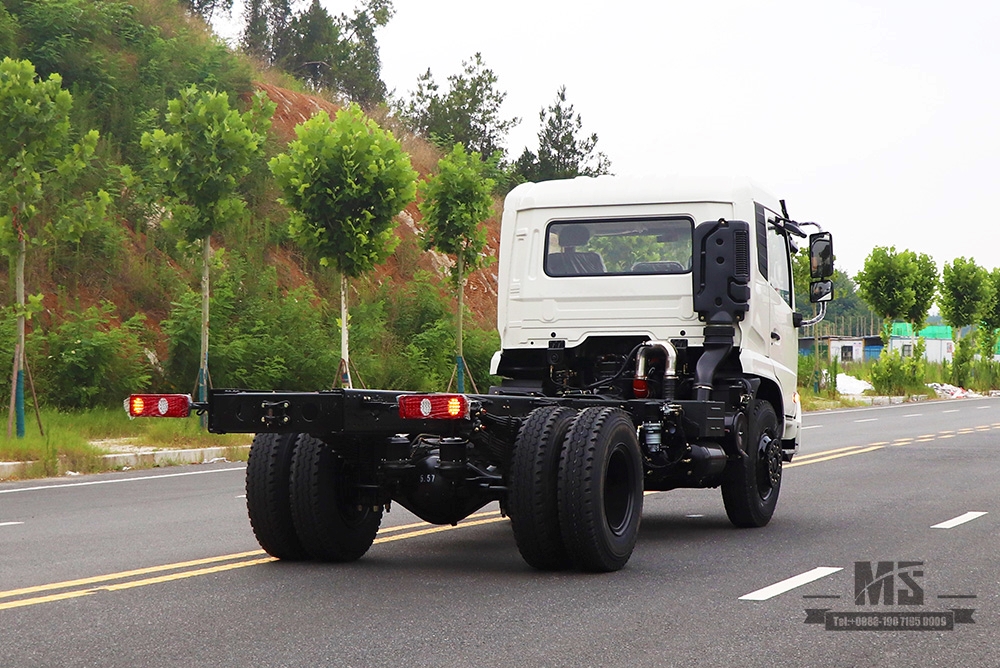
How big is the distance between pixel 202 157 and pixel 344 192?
295cm

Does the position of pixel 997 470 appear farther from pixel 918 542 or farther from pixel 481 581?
pixel 481 581

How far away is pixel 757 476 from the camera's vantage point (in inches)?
445

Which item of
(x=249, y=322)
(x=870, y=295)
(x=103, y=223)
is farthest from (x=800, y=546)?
(x=870, y=295)

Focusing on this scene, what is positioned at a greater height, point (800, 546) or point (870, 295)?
point (870, 295)

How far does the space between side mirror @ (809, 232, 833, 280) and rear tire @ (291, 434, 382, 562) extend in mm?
4694

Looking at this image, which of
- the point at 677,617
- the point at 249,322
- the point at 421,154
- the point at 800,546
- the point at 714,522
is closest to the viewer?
the point at 677,617

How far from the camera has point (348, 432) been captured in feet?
26.9

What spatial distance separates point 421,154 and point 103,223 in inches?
759

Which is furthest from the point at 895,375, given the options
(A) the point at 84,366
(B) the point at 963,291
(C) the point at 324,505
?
(C) the point at 324,505

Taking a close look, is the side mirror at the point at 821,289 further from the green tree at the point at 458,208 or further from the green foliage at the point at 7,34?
the green foliage at the point at 7,34

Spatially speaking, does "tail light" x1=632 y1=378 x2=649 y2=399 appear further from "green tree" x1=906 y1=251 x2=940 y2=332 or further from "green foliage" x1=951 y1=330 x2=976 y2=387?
"green foliage" x1=951 y1=330 x2=976 y2=387

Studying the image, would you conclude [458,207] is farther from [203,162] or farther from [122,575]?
[122,575]

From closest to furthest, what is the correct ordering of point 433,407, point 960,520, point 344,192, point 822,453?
1. point 433,407
2. point 960,520
3. point 822,453
4. point 344,192

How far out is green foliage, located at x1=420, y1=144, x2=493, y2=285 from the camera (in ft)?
93.0
